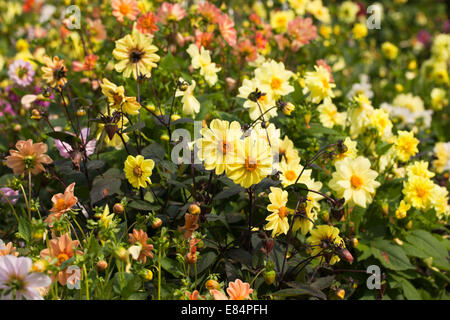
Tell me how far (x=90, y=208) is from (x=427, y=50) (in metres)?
5.40

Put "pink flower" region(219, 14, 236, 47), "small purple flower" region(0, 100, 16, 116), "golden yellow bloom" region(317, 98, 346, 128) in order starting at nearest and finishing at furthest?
"golden yellow bloom" region(317, 98, 346, 128), "pink flower" region(219, 14, 236, 47), "small purple flower" region(0, 100, 16, 116)

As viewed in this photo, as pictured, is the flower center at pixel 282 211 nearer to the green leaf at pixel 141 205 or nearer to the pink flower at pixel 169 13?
the green leaf at pixel 141 205

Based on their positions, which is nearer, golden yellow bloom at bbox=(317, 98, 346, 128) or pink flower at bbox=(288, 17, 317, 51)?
golden yellow bloom at bbox=(317, 98, 346, 128)

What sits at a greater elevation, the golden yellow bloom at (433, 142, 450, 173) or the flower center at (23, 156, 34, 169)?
the golden yellow bloom at (433, 142, 450, 173)

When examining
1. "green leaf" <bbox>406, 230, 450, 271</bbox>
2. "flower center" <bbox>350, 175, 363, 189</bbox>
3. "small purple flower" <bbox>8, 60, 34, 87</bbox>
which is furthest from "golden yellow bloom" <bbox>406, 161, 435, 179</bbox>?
"small purple flower" <bbox>8, 60, 34, 87</bbox>

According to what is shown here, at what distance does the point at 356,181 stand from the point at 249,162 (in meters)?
0.45

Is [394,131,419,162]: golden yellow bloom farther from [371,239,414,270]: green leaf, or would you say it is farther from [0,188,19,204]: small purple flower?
[0,188,19,204]: small purple flower

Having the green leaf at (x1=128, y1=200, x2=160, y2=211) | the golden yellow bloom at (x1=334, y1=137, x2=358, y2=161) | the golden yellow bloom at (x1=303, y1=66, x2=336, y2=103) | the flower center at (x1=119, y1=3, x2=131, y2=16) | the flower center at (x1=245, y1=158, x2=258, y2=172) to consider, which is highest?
the flower center at (x1=119, y1=3, x2=131, y2=16)

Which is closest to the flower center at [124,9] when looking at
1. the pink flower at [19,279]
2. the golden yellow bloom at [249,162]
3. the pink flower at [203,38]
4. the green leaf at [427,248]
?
the pink flower at [203,38]

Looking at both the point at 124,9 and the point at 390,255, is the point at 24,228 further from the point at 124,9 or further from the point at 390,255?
the point at 390,255

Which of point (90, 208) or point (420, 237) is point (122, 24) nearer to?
point (90, 208)

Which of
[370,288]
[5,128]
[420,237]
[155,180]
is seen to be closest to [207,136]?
[155,180]

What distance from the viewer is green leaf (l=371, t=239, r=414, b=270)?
198cm

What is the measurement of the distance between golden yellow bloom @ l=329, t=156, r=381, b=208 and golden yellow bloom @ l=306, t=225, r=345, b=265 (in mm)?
125
